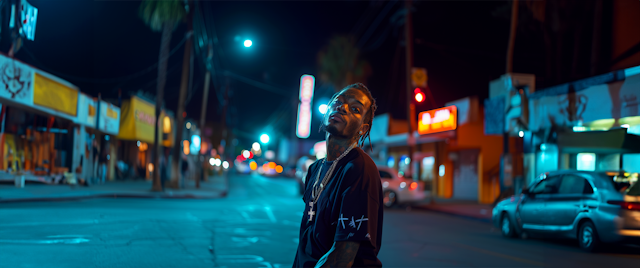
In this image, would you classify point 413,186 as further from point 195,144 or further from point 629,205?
point 195,144

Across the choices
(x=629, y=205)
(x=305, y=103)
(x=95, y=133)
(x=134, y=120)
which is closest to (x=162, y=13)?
(x=95, y=133)

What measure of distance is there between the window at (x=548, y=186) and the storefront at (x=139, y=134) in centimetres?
1970

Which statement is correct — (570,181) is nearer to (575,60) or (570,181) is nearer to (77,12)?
(77,12)

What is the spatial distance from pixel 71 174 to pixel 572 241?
461 inches

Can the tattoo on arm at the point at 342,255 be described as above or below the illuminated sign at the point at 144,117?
below

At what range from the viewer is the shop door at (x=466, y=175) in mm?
28077

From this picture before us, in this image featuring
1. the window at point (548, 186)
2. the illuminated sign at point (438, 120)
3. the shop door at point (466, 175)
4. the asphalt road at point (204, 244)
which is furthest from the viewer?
the shop door at point (466, 175)

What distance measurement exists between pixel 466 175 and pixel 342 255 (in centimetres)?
2749

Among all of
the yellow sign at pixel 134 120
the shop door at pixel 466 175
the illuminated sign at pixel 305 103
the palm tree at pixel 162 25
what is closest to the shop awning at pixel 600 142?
the shop door at pixel 466 175

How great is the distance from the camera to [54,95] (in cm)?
1379

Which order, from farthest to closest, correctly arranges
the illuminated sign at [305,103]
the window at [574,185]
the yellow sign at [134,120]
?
1. the illuminated sign at [305,103]
2. the yellow sign at [134,120]
3. the window at [574,185]

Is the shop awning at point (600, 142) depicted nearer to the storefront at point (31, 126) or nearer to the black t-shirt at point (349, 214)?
the storefront at point (31, 126)

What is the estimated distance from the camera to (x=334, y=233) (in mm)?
2850

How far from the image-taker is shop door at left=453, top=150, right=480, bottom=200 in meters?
28.1
